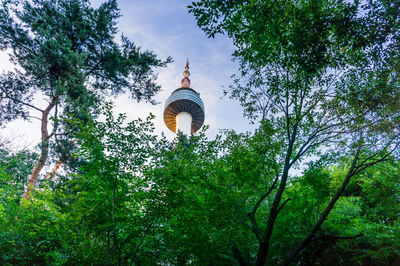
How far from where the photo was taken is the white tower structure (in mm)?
37219

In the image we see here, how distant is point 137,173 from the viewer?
16.7ft

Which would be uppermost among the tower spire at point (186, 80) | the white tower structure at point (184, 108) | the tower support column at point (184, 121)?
the tower spire at point (186, 80)

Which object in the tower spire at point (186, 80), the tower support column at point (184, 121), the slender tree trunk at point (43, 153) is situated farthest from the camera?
the tower spire at point (186, 80)

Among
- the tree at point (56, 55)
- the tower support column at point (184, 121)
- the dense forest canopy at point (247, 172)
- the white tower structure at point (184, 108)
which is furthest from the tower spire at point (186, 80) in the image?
the dense forest canopy at point (247, 172)

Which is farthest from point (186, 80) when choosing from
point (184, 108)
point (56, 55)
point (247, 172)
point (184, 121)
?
point (247, 172)

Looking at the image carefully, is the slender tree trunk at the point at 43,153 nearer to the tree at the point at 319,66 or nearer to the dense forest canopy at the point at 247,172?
the dense forest canopy at the point at 247,172

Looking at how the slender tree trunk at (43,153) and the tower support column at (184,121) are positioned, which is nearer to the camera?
the slender tree trunk at (43,153)

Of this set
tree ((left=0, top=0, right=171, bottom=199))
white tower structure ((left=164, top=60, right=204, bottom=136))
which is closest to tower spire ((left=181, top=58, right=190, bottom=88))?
white tower structure ((left=164, top=60, right=204, bottom=136))

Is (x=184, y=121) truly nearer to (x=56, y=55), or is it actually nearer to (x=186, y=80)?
(x=186, y=80)

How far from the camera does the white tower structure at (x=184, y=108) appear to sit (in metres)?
37.2

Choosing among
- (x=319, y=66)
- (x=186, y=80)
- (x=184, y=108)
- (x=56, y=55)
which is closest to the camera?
(x=319, y=66)

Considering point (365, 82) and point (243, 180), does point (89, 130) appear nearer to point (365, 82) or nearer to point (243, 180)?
point (243, 180)

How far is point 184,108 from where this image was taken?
126 ft

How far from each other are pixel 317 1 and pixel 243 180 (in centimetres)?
495
